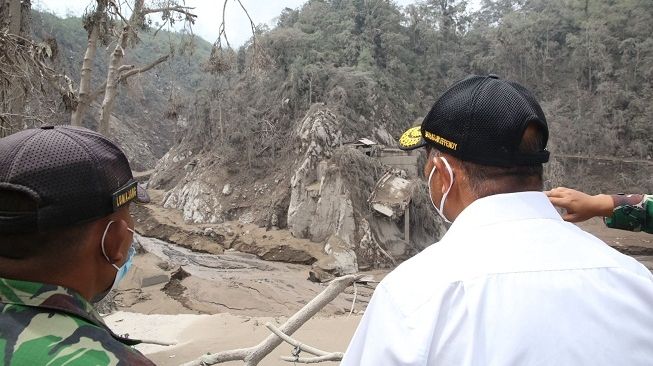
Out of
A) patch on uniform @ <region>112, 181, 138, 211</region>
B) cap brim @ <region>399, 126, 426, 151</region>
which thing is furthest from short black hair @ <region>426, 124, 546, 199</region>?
patch on uniform @ <region>112, 181, 138, 211</region>

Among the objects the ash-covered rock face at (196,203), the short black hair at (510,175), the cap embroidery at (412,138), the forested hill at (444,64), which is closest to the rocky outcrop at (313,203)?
the ash-covered rock face at (196,203)

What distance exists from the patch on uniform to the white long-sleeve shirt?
0.69 meters

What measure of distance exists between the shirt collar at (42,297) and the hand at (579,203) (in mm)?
1756

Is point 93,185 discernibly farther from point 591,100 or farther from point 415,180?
point 591,100

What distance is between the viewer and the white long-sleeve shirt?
975 millimetres

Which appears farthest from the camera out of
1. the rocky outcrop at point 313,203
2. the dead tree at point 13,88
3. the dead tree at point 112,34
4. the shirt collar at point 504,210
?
the rocky outcrop at point 313,203

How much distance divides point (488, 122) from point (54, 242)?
1.13 meters

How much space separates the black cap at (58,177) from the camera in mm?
1062

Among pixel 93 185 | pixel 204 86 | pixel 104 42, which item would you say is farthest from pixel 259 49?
pixel 204 86

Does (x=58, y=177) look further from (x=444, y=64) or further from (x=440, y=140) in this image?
(x=444, y=64)

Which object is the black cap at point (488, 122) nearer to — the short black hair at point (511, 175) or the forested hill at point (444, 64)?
the short black hair at point (511, 175)

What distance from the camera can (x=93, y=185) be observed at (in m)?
1.14

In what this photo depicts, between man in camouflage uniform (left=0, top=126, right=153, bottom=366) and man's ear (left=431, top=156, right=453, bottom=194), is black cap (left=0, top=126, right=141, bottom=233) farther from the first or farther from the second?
man's ear (left=431, top=156, right=453, bottom=194)

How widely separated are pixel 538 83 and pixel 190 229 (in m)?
26.8
